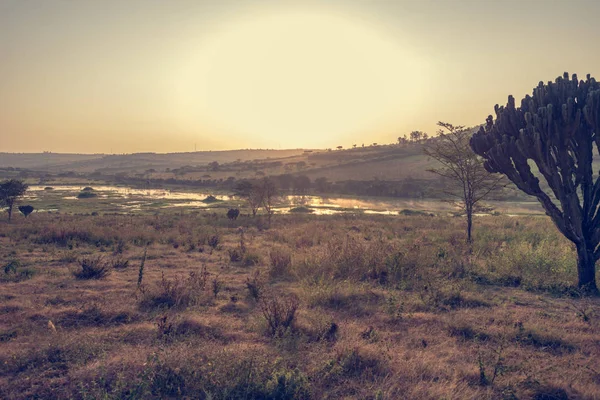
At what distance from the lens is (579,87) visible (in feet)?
32.2

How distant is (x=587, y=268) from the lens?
9055 mm

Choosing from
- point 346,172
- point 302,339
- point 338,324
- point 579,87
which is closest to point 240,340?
point 302,339

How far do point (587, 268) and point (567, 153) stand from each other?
302 centimetres

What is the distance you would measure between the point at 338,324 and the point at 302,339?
106 cm

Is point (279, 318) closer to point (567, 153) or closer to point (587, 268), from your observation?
point (587, 268)

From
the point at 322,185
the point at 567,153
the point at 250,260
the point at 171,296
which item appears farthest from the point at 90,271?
the point at 322,185

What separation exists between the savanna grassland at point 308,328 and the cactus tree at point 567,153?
4.30ft

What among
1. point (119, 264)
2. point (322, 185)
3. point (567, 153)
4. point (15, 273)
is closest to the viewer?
point (567, 153)

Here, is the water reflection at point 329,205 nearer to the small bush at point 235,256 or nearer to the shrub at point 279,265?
the small bush at point 235,256

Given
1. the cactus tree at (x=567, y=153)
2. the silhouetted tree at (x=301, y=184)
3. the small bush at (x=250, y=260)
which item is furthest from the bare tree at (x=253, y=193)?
the silhouetted tree at (x=301, y=184)

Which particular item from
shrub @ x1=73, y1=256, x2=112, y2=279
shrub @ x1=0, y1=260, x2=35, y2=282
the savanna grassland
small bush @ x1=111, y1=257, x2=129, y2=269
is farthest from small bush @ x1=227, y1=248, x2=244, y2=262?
shrub @ x1=0, y1=260, x2=35, y2=282

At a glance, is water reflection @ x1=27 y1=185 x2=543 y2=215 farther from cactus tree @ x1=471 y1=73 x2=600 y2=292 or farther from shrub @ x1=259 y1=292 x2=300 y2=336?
shrub @ x1=259 y1=292 x2=300 y2=336

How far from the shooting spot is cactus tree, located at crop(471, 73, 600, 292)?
9047 millimetres

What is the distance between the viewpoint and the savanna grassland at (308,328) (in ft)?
15.6
